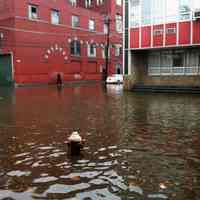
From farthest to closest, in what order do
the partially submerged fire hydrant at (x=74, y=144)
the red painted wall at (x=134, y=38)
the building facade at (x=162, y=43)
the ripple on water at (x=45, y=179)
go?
the red painted wall at (x=134, y=38)
the building facade at (x=162, y=43)
the partially submerged fire hydrant at (x=74, y=144)
the ripple on water at (x=45, y=179)

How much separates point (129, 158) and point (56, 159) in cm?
125

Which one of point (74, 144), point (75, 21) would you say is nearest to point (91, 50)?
point (75, 21)

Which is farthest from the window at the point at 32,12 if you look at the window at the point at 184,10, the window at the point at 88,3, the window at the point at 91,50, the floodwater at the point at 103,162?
the floodwater at the point at 103,162

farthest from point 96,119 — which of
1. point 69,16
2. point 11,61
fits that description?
point 69,16

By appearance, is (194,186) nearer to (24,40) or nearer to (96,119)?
(96,119)

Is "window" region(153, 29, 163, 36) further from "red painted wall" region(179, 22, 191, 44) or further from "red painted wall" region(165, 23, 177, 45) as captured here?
"red painted wall" region(179, 22, 191, 44)

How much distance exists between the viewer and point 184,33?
1977cm

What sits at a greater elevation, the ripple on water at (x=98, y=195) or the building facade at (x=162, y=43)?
the building facade at (x=162, y=43)

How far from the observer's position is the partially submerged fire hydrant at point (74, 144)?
4.87 m

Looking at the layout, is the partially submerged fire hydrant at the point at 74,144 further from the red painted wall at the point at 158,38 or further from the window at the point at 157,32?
the window at the point at 157,32

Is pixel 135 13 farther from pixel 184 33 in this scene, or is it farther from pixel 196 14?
pixel 196 14

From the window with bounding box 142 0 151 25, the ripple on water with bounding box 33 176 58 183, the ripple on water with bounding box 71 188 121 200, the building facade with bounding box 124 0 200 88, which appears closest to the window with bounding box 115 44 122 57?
the building facade with bounding box 124 0 200 88

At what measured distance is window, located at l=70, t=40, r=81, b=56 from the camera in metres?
37.8

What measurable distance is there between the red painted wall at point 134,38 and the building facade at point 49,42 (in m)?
14.4
